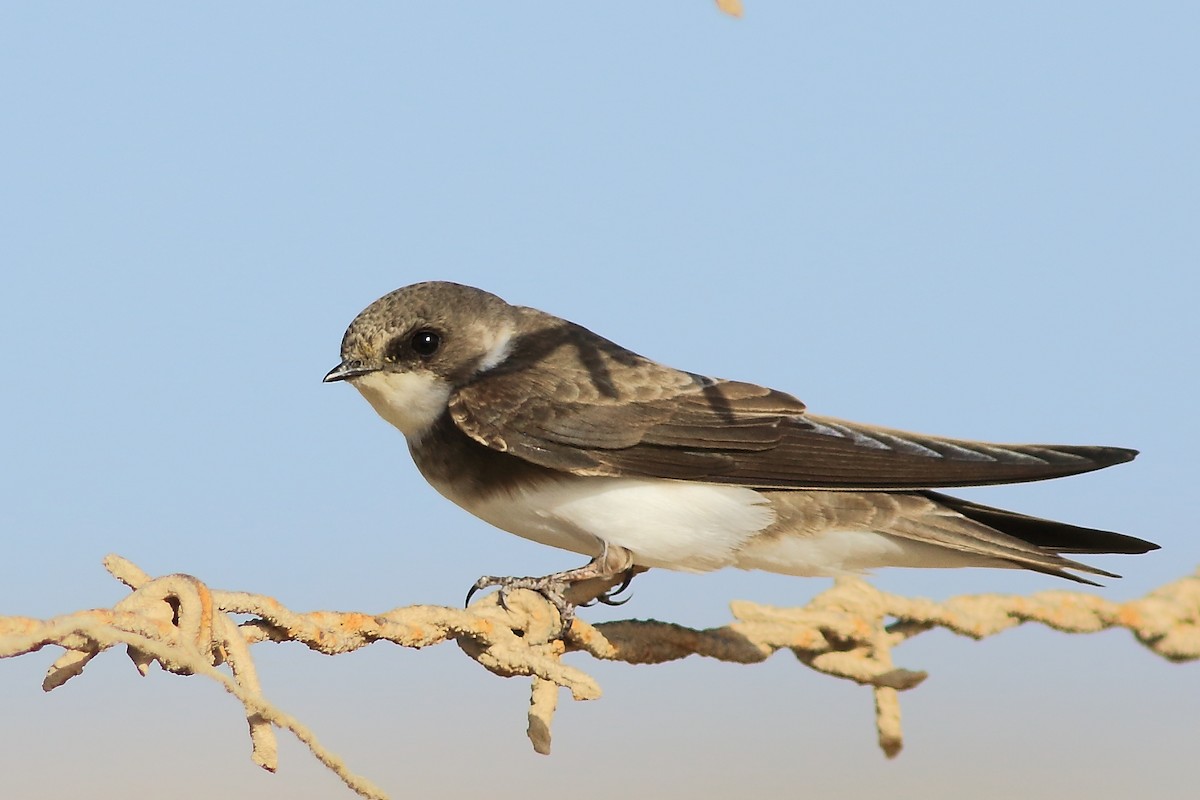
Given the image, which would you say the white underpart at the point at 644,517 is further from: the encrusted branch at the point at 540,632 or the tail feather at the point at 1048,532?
the tail feather at the point at 1048,532

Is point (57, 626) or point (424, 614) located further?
point (424, 614)

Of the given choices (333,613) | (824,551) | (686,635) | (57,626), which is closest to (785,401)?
(824,551)

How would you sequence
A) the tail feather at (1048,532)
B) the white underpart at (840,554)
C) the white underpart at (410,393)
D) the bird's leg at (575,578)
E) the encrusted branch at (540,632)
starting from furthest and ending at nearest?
the white underpart at (410,393), the white underpart at (840,554), the tail feather at (1048,532), the bird's leg at (575,578), the encrusted branch at (540,632)

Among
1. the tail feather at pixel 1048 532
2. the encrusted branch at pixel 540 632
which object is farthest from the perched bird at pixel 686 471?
the encrusted branch at pixel 540 632

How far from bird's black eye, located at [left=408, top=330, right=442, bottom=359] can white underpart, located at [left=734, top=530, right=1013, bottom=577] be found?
112cm

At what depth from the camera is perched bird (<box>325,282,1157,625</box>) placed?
3.62 meters

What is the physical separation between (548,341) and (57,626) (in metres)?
2.53

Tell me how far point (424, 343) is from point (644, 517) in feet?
3.07

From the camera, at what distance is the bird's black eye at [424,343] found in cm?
410

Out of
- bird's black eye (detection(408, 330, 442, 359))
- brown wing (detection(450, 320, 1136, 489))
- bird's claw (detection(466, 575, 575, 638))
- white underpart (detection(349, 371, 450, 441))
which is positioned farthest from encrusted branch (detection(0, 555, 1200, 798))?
bird's black eye (detection(408, 330, 442, 359))

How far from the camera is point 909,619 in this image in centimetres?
316

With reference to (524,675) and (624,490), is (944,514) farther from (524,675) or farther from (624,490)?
(524,675)

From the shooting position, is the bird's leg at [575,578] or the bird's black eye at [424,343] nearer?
the bird's leg at [575,578]

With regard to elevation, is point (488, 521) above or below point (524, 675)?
above
